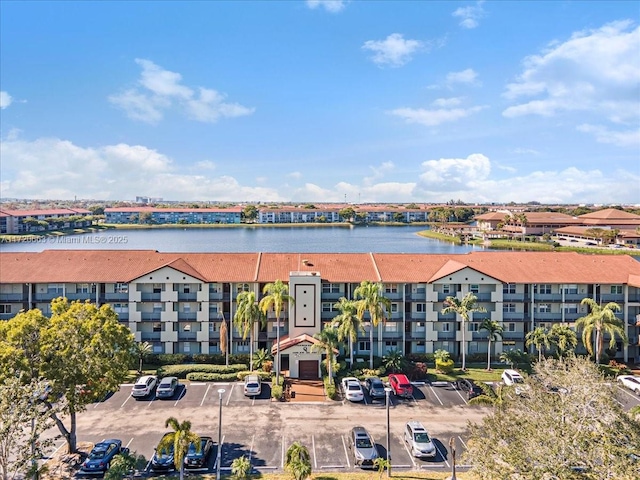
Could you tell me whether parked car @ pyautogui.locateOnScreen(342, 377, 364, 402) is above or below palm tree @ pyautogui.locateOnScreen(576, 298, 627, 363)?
below

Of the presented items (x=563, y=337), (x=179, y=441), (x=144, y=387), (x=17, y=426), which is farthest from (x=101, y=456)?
(x=563, y=337)

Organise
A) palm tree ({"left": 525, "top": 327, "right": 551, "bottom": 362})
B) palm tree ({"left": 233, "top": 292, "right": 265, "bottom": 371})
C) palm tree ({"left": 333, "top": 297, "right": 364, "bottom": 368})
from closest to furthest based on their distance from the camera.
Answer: palm tree ({"left": 333, "top": 297, "right": 364, "bottom": 368}), palm tree ({"left": 233, "top": 292, "right": 265, "bottom": 371}), palm tree ({"left": 525, "top": 327, "right": 551, "bottom": 362})

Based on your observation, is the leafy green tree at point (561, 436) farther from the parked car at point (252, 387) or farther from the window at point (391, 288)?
the window at point (391, 288)

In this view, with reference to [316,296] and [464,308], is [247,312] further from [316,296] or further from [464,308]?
[464,308]

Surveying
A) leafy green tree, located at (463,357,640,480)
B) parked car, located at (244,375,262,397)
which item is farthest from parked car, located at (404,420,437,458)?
parked car, located at (244,375,262,397)

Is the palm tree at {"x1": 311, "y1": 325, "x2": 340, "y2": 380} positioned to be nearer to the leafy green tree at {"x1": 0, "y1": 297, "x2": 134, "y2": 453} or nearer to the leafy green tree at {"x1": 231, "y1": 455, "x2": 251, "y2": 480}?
the leafy green tree at {"x1": 231, "y1": 455, "x2": 251, "y2": 480}

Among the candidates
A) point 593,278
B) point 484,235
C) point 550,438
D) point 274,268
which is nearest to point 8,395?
point 550,438
